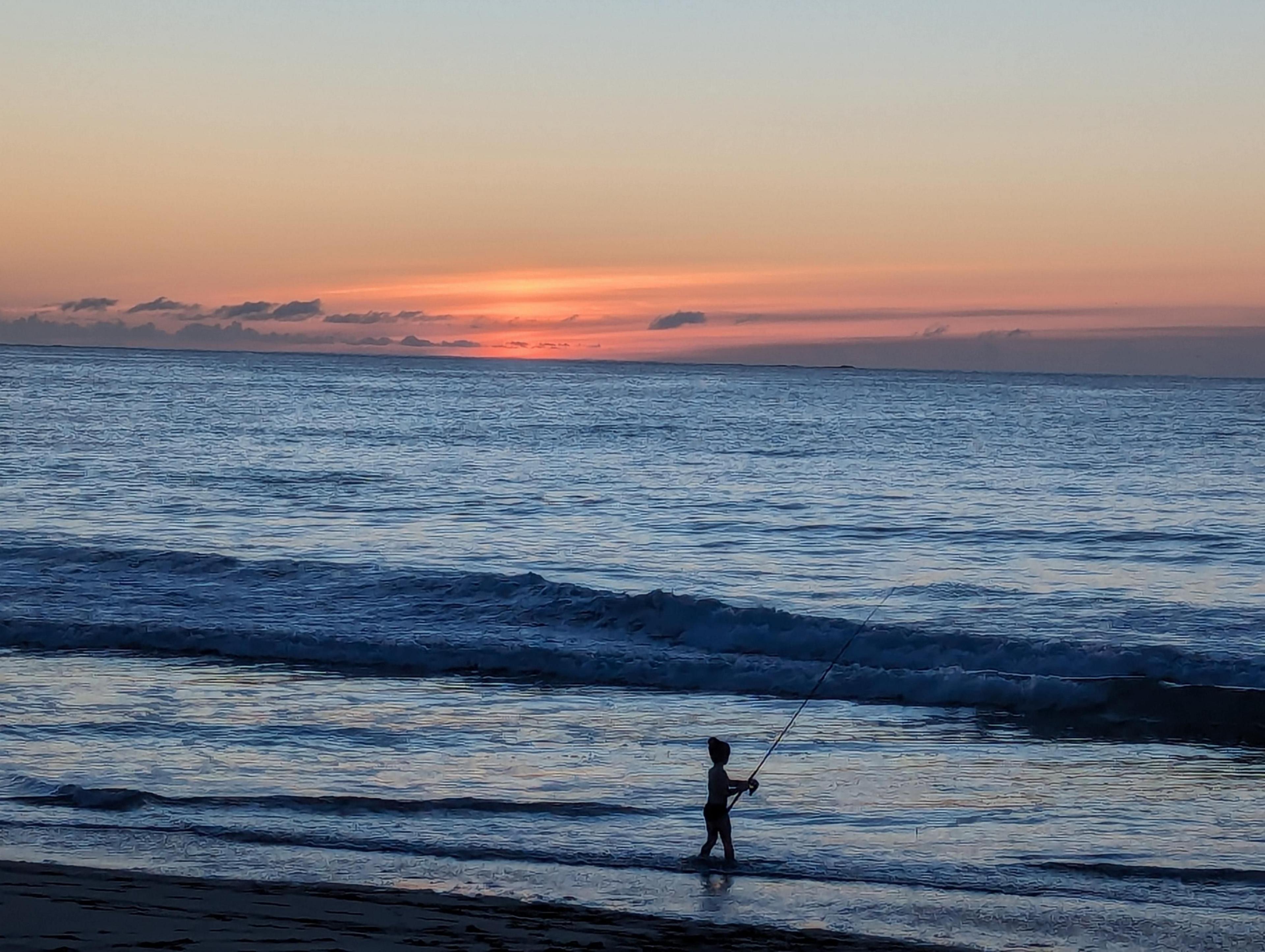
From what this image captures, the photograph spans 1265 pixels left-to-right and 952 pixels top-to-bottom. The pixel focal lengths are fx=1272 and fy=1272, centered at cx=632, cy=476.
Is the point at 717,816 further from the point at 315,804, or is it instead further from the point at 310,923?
the point at 315,804

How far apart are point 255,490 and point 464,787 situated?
926 inches

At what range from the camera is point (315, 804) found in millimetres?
9148

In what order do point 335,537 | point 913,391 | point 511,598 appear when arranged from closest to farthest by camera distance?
point 511,598 < point 335,537 < point 913,391

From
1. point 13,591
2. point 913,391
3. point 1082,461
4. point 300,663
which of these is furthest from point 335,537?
point 913,391

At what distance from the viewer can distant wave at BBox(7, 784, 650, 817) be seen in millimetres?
9008

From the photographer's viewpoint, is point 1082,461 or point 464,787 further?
point 1082,461

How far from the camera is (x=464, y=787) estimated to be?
970cm

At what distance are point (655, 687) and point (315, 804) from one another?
5.54 meters

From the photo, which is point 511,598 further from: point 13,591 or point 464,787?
point 464,787

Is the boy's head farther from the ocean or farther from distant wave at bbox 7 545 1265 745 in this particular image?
distant wave at bbox 7 545 1265 745

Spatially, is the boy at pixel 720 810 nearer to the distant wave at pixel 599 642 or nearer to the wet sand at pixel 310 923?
the wet sand at pixel 310 923

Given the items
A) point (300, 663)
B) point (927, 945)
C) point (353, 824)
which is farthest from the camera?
point (300, 663)

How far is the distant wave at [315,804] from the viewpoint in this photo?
29.6 ft

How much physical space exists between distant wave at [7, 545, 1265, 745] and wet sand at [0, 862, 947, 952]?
→ 697 cm
